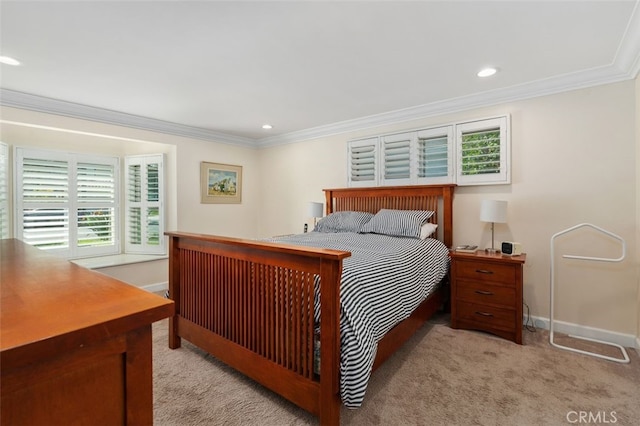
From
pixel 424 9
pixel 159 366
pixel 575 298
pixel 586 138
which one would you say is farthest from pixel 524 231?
pixel 159 366

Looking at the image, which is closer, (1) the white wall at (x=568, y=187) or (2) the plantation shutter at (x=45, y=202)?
(1) the white wall at (x=568, y=187)

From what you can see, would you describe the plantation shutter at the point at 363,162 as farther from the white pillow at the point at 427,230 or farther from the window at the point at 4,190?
the window at the point at 4,190

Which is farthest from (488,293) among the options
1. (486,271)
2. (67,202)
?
(67,202)

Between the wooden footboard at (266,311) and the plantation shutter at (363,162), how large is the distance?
2440mm

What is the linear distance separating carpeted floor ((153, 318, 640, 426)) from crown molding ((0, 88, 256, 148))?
2.83 meters

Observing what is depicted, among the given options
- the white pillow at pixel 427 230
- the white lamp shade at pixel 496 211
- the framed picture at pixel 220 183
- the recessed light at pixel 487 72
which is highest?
the recessed light at pixel 487 72

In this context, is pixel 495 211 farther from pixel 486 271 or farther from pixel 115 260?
pixel 115 260

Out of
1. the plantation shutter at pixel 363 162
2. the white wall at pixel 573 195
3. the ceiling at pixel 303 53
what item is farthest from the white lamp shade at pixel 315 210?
the white wall at pixel 573 195

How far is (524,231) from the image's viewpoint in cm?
302

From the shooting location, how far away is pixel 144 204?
4.48 m

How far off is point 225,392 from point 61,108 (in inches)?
138

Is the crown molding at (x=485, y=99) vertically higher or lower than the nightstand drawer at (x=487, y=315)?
higher

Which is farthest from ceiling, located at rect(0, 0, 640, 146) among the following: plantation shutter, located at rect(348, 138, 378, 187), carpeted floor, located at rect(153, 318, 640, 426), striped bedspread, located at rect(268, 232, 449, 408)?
carpeted floor, located at rect(153, 318, 640, 426)

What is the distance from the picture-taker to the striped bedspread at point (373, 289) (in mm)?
1538
